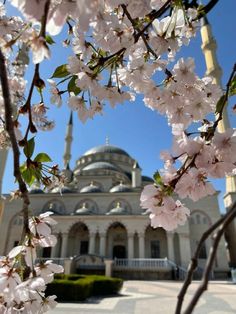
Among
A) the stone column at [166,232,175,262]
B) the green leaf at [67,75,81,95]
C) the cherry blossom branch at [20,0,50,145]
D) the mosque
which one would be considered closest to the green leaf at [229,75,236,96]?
the green leaf at [67,75,81,95]

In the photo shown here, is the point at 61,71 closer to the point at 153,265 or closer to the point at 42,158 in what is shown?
the point at 42,158

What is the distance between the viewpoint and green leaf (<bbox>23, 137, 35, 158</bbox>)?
4.47 ft

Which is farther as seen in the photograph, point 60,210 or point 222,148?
point 60,210

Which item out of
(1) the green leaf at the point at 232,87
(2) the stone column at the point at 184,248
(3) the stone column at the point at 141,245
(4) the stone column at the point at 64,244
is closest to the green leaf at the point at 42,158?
(1) the green leaf at the point at 232,87

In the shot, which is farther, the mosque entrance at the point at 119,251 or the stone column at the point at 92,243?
the mosque entrance at the point at 119,251

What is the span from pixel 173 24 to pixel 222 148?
2.86 feet

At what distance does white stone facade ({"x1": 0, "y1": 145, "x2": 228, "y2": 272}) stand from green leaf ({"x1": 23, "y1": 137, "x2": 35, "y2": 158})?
72.1ft

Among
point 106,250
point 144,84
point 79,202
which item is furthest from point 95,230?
point 144,84

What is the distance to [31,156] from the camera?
141cm

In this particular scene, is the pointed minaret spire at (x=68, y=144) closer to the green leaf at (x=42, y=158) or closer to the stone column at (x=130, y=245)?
the stone column at (x=130, y=245)

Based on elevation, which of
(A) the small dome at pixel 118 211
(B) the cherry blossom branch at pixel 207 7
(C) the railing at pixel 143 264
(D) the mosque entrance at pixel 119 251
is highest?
(A) the small dome at pixel 118 211

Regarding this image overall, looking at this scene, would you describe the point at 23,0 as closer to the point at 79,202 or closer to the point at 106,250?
the point at 106,250

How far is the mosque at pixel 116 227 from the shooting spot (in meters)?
22.0

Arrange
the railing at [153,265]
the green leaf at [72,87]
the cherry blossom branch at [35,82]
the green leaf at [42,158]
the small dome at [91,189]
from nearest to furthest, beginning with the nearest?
the cherry blossom branch at [35,82] < the green leaf at [42,158] < the green leaf at [72,87] < the railing at [153,265] < the small dome at [91,189]
